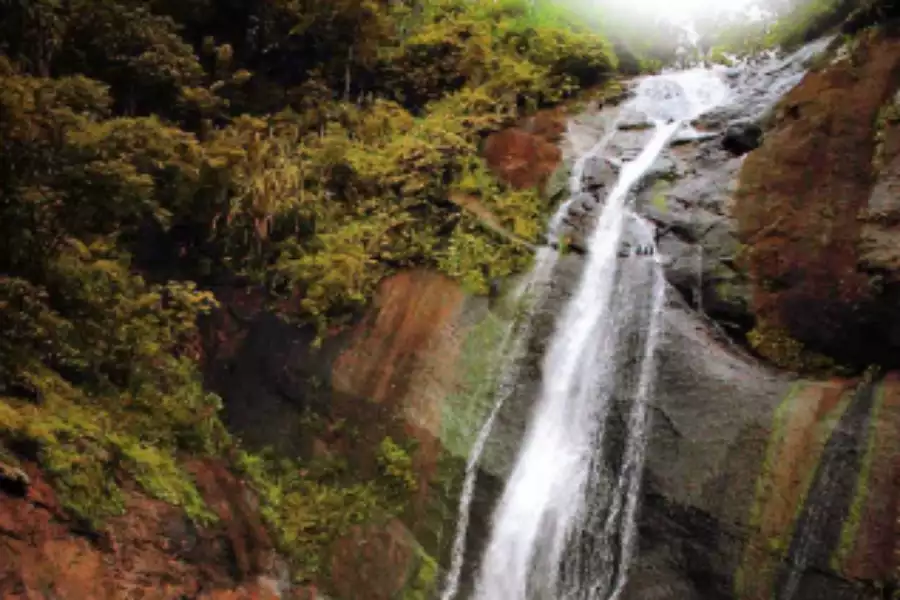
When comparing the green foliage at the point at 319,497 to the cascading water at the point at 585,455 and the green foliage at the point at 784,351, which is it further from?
the green foliage at the point at 784,351

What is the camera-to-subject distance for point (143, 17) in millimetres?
10883

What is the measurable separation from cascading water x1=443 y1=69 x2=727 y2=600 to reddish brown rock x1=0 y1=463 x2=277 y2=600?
2.50m

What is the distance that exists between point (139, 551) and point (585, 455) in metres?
5.10

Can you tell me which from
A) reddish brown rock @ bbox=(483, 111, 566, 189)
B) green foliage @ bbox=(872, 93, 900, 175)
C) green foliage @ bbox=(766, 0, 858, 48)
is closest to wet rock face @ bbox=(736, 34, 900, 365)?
green foliage @ bbox=(872, 93, 900, 175)

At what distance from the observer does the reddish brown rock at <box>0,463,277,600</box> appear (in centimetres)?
582

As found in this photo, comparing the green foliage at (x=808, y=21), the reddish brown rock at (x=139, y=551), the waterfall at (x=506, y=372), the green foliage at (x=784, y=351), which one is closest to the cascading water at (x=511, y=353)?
the waterfall at (x=506, y=372)

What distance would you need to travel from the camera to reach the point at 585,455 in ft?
28.9

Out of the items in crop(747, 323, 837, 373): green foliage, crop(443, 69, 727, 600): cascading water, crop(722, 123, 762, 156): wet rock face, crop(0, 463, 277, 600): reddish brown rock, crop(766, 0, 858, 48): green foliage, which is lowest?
crop(0, 463, 277, 600): reddish brown rock

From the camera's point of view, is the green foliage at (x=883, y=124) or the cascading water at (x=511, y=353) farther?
the green foliage at (x=883, y=124)

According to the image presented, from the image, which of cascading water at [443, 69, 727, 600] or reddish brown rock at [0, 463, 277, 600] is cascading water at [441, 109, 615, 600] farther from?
reddish brown rock at [0, 463, 277, 600]

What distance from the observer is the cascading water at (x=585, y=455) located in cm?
815

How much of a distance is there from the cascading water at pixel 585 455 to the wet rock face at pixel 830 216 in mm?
1556

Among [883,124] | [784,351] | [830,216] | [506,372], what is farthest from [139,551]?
[883,124]

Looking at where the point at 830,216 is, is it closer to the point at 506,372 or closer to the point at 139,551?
the point at 506,372
